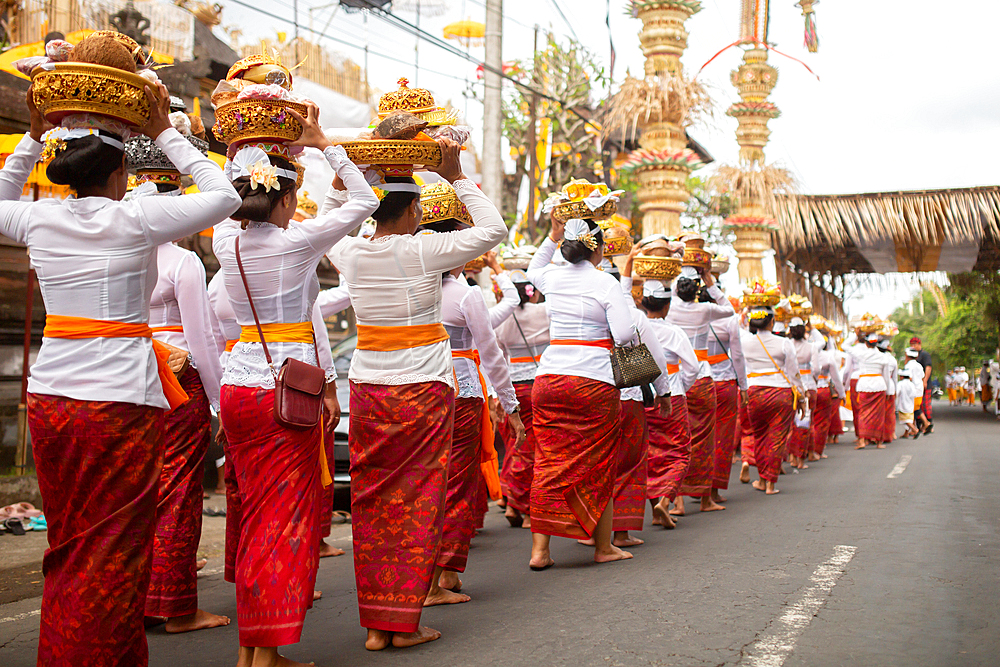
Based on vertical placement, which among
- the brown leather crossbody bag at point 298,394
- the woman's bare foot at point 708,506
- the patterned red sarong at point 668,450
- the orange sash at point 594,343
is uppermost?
the orange sash at point 594,343

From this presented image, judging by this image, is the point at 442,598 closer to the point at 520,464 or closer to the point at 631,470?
the point at 631,470

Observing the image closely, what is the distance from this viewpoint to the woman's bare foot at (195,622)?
4.44m

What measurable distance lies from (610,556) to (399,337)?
2.51 m

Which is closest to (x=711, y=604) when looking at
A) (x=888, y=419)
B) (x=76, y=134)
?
(x=76, y=134)

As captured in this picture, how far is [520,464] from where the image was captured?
772 cm

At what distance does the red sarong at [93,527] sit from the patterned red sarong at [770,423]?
310 inches

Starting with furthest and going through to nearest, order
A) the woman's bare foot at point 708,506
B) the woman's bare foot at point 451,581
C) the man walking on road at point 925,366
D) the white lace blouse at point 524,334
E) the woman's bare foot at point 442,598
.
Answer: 1. the man walking on road at point 925,366
2. the woman's bare foot at point 708,506
3. the white lace blouse at point 524,334
4. the woman's bare foot at point 451,581
5. the woman's bare foot at point 442,598

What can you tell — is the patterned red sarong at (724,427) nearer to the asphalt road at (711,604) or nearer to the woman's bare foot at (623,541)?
the asphalt road at (711,604)

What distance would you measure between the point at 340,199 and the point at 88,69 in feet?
4.76

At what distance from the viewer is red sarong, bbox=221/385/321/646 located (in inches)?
145

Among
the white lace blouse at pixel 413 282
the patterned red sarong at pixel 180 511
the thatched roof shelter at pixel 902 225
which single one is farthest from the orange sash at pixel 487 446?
the thatched roof shelter at pixel 902 225

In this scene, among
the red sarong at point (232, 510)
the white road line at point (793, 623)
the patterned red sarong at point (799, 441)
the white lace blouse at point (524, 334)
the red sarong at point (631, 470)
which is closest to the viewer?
the white road line at point (793, 623)

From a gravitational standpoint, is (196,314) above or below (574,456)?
above

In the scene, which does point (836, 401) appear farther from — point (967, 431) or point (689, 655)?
point (689, 655)
